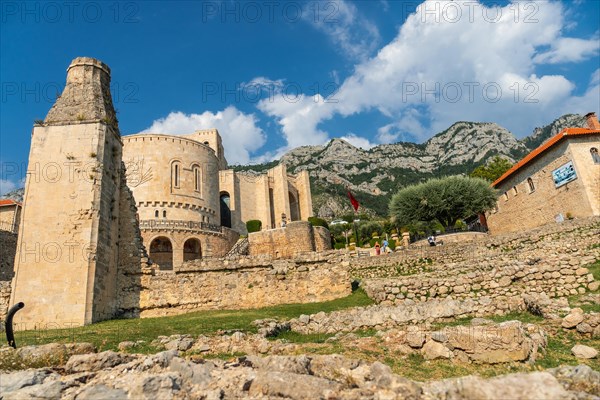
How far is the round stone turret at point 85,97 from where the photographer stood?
47.9ft

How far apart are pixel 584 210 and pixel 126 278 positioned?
28959mm

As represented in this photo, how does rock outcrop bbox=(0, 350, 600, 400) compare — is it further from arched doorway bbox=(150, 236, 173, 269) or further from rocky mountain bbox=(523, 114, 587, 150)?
rocky mountain bbox=(523, 114, 587, 150)

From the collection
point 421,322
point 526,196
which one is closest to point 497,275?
point 421,322

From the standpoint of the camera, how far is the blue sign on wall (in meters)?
26.7

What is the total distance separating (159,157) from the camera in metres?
38.7

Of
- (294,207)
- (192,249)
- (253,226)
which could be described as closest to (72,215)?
(192,249)

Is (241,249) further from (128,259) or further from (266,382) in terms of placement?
(266,382)

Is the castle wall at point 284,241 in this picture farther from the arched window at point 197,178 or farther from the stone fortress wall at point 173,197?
the arched window at point 197,178

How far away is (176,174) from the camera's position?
128 ft

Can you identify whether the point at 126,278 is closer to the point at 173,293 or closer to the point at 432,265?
the point at 173,293

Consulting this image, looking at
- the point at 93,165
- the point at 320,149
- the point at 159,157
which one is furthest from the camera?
the point at 320,149

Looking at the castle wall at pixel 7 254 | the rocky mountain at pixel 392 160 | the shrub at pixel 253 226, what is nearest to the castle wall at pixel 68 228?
the castle wall at pixel 7 254

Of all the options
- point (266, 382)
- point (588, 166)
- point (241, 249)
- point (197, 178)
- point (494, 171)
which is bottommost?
point (266, 382)

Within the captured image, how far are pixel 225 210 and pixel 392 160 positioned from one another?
96999mm
